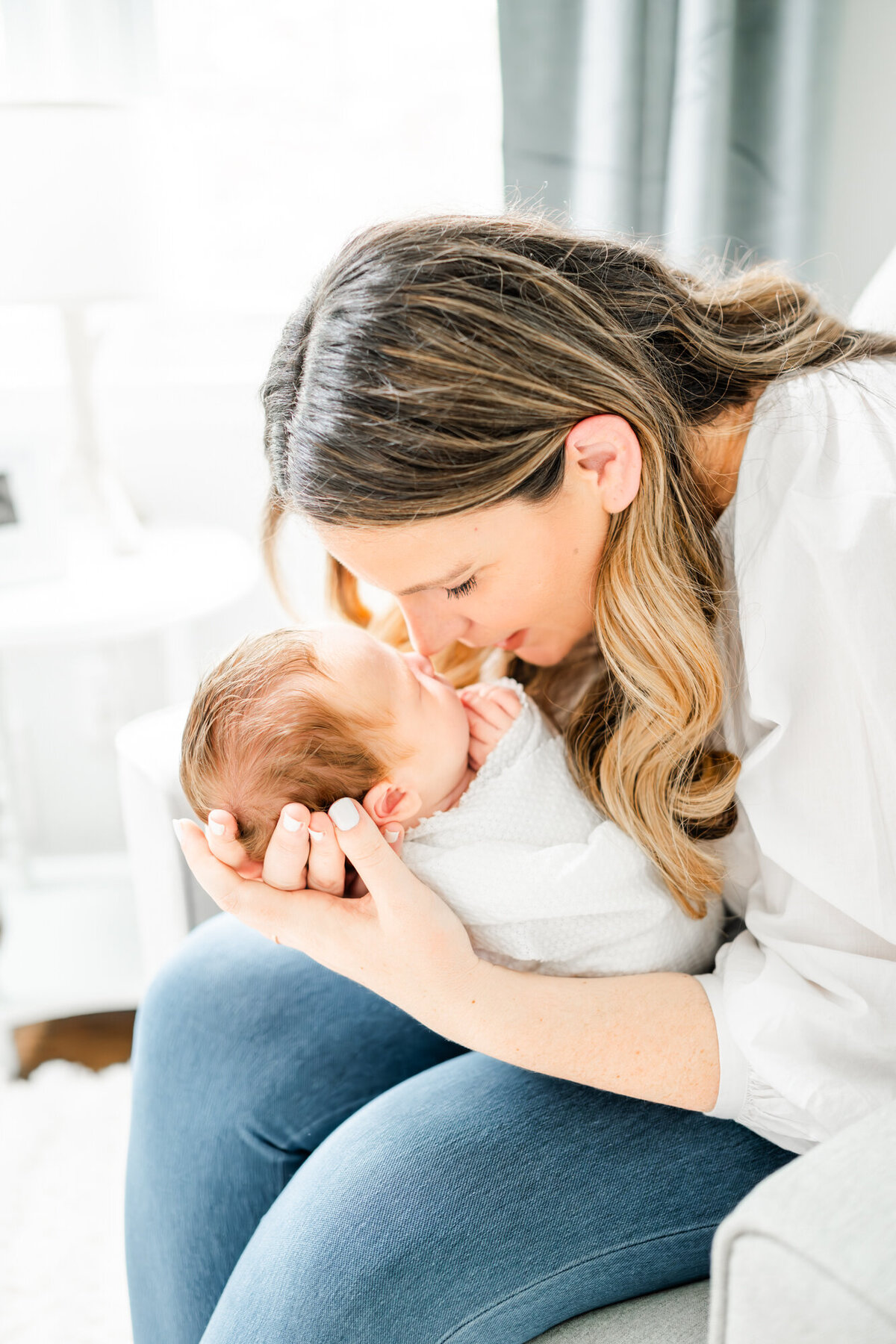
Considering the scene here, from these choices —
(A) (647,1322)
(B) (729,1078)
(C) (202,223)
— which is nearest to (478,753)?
(B) (729,1078)

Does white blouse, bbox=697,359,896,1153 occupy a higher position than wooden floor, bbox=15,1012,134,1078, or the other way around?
white blouse, bbox=697,359,896,1153

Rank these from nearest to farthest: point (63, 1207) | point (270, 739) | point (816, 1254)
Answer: point (816, 1254), point (270, 739), point (63, 1207)

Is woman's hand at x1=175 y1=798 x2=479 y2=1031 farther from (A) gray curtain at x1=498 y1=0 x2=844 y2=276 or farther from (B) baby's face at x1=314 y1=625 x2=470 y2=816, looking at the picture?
(A) gray curtain at x1=498 y1=0 x2=844 y2=276

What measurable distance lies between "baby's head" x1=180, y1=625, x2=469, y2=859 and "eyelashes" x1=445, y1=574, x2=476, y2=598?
0.11 m

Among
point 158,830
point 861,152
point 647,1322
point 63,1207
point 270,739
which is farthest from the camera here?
point 861,152

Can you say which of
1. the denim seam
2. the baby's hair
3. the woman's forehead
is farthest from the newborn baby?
the denim seam

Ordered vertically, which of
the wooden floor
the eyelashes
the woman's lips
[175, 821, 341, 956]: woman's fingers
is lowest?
the wooden floor

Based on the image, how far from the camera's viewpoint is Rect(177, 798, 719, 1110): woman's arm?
2.63ft

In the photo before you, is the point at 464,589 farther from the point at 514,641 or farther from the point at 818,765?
the point at 818,765

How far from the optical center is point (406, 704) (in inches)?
36.7

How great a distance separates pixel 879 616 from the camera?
73 cm

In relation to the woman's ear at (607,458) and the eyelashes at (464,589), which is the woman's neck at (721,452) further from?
the eyelashes at (464,589)

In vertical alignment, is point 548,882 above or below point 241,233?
below

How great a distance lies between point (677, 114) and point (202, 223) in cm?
74
